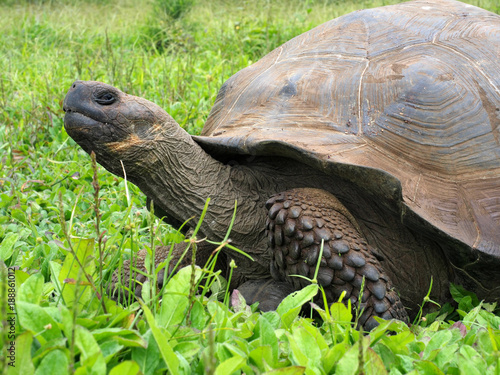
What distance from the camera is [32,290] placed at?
182 cm

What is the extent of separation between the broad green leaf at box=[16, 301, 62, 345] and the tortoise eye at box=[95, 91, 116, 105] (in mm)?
1121

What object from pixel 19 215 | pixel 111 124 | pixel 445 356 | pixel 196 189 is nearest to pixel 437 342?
pixel 445 356

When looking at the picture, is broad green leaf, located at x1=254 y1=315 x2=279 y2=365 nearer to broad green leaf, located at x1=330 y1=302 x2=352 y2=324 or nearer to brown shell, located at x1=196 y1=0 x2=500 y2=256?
broad green leaf, located at x1=330 y1=302 x2=352 y2=324

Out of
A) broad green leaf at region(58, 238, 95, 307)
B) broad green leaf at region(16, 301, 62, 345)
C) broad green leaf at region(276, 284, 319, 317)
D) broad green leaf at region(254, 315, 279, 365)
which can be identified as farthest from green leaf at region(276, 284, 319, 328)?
broad green leaf at region(16, 301, 62, 345)

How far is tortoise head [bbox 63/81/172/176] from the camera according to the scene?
2459mm

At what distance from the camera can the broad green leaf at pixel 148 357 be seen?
1.58 m

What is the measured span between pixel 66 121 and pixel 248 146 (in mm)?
813

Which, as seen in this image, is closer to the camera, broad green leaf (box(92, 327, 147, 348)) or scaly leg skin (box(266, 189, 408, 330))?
broad green leaf (box(92, 327, 147, 348))

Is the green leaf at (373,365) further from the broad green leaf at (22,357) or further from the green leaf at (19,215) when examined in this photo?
the green leaf at (19,215)

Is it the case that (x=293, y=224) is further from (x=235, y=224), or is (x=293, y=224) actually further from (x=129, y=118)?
(x=129, y=118)

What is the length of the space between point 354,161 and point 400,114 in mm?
403

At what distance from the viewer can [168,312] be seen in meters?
1.83

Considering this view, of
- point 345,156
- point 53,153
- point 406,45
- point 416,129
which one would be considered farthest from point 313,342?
point 53,153

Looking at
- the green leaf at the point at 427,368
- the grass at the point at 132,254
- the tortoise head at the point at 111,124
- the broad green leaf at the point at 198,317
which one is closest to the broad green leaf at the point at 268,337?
the grass at the point at 132,254
